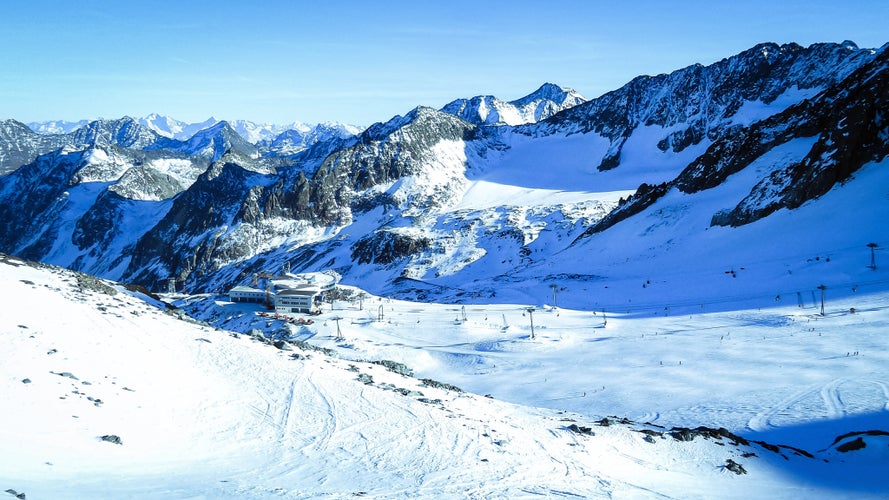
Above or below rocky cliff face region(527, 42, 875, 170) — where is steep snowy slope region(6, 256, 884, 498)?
below

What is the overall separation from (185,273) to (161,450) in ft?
572

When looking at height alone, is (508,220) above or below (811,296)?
above

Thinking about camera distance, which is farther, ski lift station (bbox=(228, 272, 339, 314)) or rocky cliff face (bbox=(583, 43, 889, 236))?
rocky cliff face (bbox=(583, 43, 889, 236))

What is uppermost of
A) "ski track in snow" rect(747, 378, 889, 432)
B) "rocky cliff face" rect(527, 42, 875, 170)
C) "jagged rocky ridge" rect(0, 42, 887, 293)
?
"rocky cliff face" rect(527, 42, 875, 170)

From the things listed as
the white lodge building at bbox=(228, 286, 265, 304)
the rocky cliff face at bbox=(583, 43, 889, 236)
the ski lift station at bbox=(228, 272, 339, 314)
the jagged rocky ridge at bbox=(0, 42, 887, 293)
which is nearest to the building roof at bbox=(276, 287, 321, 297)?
the ski lift station at bbox=(228, 272, 339, 314)

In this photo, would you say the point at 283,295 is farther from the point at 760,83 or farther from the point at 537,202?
the point at 760,83

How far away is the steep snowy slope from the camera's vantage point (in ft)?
57.2

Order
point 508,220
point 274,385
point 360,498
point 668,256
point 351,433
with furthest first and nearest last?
point 508,220 → point 668,256 → point 274,385 → point 351,433 → point 360,498

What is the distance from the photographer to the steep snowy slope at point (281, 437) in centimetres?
1742

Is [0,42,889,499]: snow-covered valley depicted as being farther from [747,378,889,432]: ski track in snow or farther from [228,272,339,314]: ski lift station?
[228,272,339,314]: ski lift station

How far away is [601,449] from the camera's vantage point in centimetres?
2306

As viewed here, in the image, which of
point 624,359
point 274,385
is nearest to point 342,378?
point 274,385

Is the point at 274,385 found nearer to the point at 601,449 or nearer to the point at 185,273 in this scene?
the point at 601,449

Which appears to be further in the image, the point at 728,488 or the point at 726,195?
the point at 726,195
